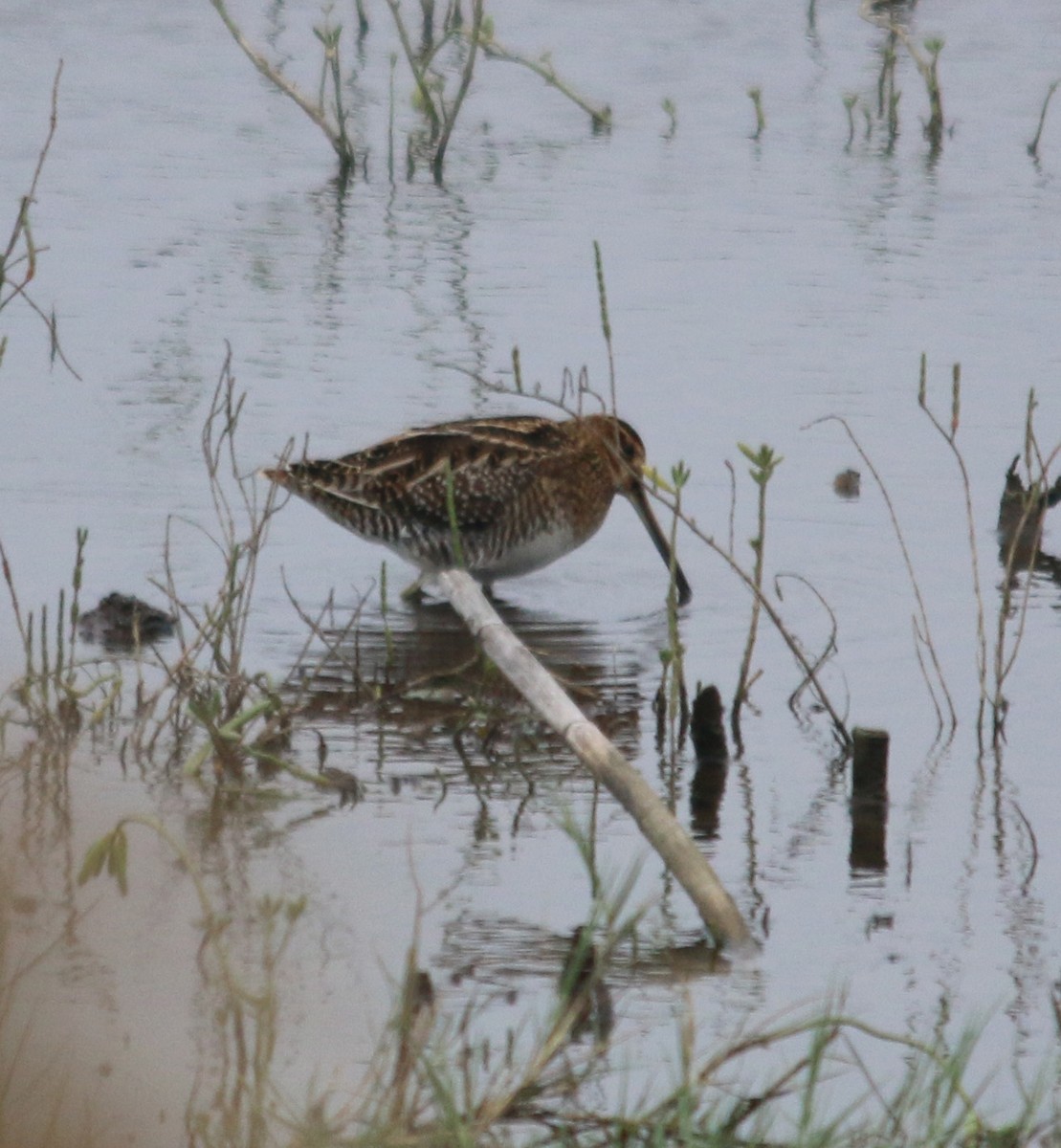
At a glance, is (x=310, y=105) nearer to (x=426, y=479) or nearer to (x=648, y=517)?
A: (x=648, y=517)

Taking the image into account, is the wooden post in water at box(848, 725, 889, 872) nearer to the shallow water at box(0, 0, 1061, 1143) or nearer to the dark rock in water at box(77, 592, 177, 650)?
the shallow water at box(0, 0, 1061, 1143)

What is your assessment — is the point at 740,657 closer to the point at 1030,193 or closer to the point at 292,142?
the point at 1030,193

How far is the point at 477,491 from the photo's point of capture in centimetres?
775

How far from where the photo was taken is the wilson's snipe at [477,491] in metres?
7.67

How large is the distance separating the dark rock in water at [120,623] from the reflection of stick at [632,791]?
206cm

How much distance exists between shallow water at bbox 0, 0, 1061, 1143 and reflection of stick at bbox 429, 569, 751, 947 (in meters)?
0.16

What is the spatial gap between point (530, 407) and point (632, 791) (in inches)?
204

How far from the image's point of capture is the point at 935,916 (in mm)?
5207

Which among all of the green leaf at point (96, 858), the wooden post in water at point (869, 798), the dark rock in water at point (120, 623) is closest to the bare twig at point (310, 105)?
the dark rock in water at point (120, 623)

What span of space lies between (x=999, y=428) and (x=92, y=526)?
3.58 meters

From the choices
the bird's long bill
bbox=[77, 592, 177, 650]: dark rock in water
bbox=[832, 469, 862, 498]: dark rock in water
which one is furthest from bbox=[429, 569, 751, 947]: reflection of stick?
bbox=[832, 469, 862, 498]: dark rock in water

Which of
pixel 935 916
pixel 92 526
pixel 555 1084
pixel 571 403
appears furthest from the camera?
pixel 571 403

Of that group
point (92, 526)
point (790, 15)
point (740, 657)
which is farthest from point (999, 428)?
point (790, 15)

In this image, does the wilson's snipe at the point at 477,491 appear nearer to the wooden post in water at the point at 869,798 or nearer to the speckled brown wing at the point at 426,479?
the speckled brown wing at the point at 426,479
